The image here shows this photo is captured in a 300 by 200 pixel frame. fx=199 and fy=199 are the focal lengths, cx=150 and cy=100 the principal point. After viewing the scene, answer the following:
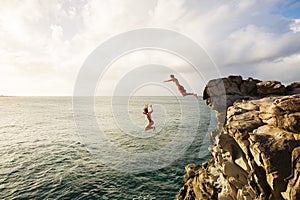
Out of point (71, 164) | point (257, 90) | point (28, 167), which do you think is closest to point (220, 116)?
point (257, 90)

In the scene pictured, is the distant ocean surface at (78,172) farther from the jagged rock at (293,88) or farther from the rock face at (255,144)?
A: the jagged rock at (293,88)

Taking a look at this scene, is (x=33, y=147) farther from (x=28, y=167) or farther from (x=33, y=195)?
(x=33, y=195)

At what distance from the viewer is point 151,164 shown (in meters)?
37.8

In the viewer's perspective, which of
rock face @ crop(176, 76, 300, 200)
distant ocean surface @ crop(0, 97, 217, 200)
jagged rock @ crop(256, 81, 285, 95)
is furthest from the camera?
distant ocean surface @ crop(0, 97, 217, 200)

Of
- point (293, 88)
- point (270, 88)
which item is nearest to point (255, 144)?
point (270, 88)

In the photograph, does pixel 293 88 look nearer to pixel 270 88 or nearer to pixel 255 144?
pixel 270 88

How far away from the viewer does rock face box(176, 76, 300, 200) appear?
37.4 ft

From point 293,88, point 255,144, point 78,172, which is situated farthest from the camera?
point 78,172

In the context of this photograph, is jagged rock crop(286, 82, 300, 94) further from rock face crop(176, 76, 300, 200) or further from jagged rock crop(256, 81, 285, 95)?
jagged rock crop(256, 81, 285, 95)

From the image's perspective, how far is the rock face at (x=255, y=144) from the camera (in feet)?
37.4

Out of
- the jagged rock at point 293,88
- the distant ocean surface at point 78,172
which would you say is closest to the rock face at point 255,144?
the jagged rock at point 293,88

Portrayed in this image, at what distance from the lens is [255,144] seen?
12.3 m

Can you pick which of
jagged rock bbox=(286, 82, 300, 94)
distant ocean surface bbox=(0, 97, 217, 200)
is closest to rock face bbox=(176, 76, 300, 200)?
jagged rock bbox=(286, 82, 300, 94)

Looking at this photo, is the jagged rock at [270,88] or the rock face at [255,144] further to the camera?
the jagged rock at [270,88]
